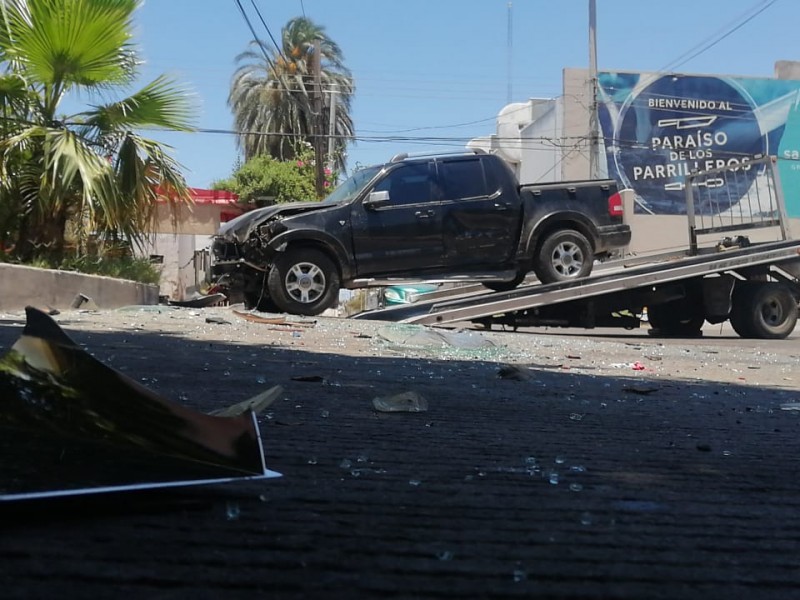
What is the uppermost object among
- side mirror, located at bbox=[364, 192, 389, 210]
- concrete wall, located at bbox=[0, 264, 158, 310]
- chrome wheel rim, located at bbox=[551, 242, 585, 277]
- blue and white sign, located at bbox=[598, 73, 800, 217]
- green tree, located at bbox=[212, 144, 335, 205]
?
blue and white sign, located at bbox=[598, 73, 800, 217]

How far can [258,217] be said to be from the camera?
Result: 991cm

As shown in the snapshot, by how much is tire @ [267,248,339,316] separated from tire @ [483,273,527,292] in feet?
7.40

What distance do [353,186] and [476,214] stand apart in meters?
1.53

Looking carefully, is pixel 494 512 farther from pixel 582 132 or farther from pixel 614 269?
pixel 582 132

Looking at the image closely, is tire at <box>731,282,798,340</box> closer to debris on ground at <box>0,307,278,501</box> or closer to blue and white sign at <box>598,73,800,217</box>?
debris on ground at <box>0,307,278,501</box>

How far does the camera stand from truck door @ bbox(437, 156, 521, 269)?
10.3m

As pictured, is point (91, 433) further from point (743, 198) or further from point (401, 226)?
point (743, 198)

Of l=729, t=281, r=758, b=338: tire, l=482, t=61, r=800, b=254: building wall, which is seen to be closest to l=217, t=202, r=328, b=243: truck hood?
l=729, t=281, r=758, b=338: tire

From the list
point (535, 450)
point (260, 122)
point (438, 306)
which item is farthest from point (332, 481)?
point (260, 122)

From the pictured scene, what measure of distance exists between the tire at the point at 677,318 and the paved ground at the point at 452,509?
7055mm

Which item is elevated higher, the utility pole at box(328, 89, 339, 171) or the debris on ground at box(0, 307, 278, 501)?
the utility pole at box(328, 89, 339, 171)

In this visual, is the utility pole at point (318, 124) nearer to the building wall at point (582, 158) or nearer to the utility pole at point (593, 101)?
the utility pole at point (593, 101)

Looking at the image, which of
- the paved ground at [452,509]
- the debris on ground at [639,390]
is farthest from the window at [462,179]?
the paved ground at [452,509]

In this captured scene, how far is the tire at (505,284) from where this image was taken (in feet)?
35.9
